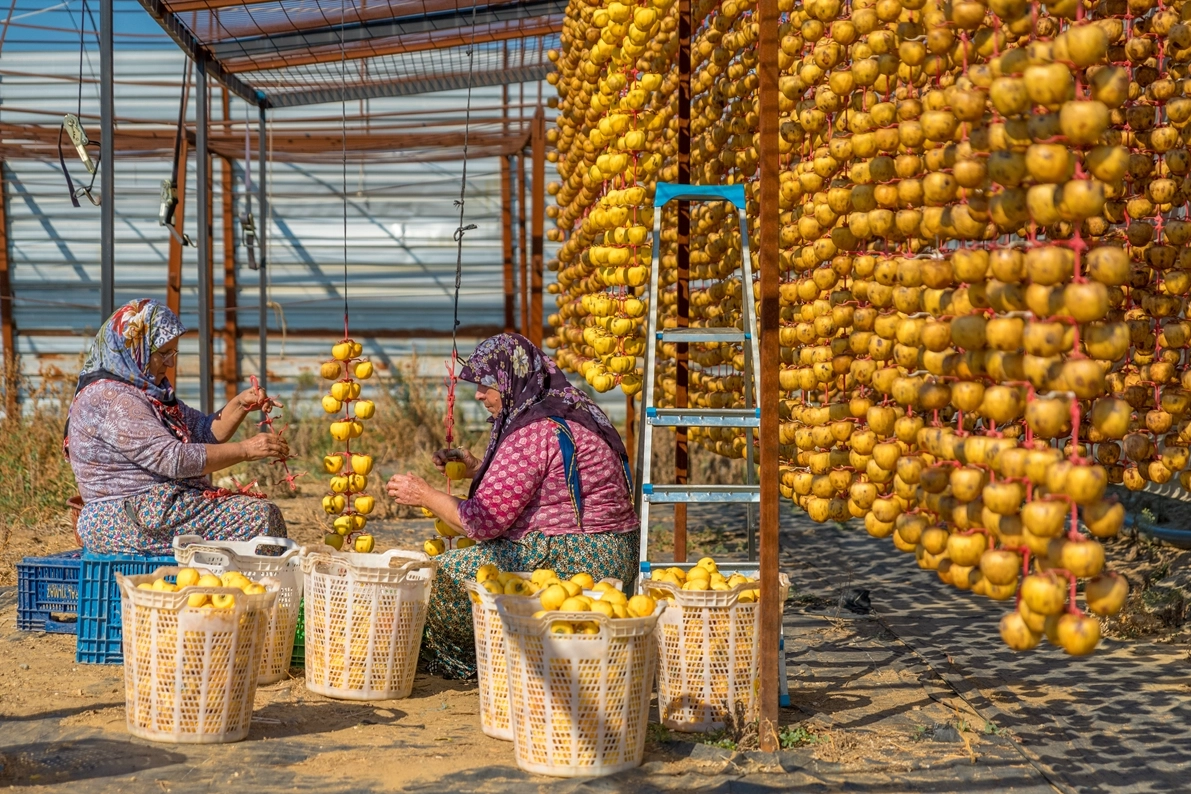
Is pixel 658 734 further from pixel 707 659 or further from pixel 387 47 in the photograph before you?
pixel 387 47

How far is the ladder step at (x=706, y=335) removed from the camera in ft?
15.6

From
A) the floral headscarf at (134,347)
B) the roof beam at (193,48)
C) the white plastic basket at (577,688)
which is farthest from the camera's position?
the roof beam at (193,48)

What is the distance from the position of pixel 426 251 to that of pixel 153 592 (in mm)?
10574

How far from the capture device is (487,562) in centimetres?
481

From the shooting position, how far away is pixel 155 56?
1414 cm

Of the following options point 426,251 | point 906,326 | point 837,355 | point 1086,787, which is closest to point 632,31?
point 837,355

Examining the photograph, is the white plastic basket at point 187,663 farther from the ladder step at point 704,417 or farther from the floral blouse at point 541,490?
the ladder step at point 704,417

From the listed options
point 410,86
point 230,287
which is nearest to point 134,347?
point 410,86

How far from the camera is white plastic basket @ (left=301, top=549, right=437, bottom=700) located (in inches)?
178

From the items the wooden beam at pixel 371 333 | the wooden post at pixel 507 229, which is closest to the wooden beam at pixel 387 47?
the wooden post at pixel 507 229

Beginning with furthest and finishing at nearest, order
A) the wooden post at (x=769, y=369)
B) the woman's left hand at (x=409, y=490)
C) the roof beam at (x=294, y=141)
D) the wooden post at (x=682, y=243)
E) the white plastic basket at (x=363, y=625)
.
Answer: the roof beam at (x=294, y=141) → the wooden post at (x=682, y=243) → the woman's left hand at (x=409, y=490) → the white plastic basket at (x=363, y=625) → the wooden post at (x=769, y=369)

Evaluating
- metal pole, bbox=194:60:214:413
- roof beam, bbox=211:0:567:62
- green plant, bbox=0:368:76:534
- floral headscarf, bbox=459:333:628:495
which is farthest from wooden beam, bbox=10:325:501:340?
floral headscarf, bbox=459:333:628:495

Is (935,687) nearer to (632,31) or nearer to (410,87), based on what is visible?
(632,31)

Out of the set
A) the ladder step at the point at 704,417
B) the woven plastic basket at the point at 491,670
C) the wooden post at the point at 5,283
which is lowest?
the woven plastic basket at the point at 491,670
